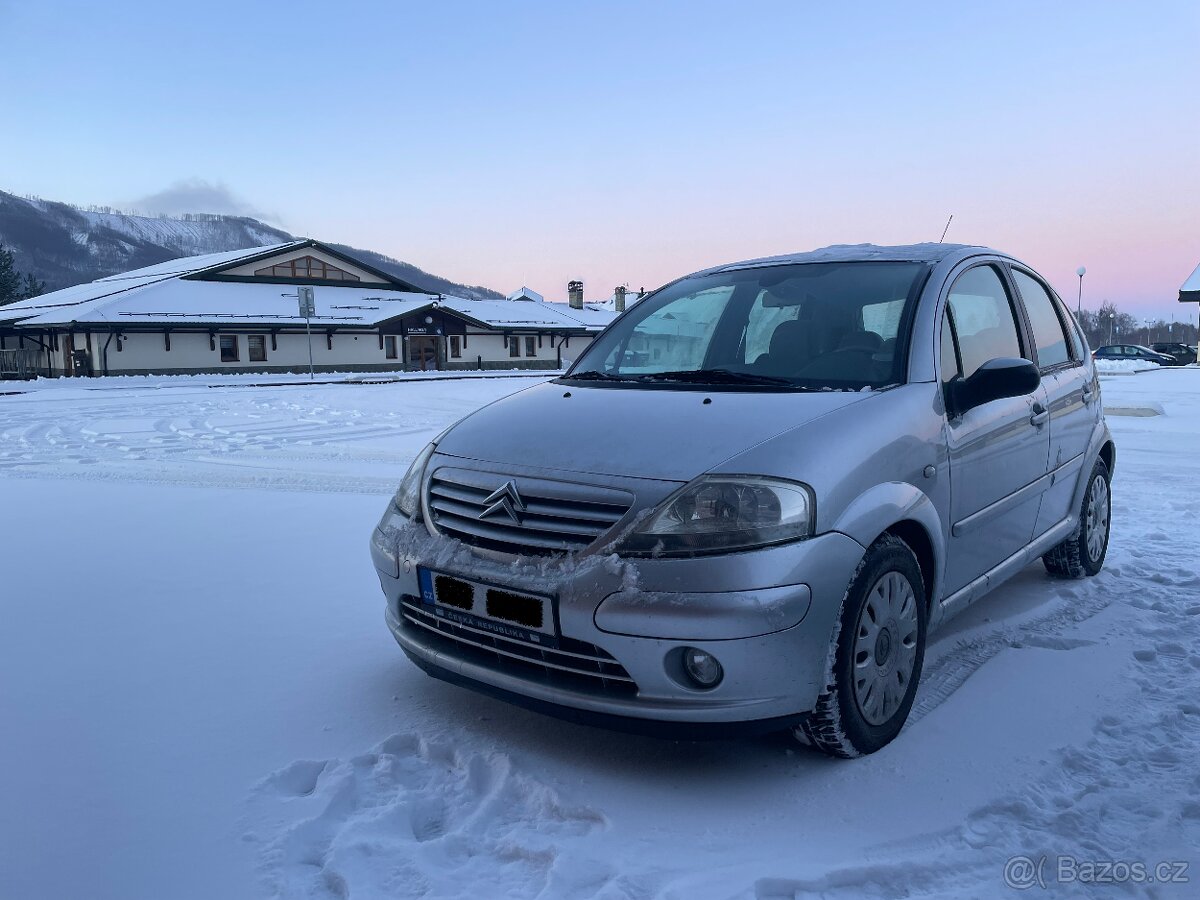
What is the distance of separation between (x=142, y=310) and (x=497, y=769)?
38.9m

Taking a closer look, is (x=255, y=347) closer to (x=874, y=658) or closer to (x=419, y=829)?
(x=419, y=829)

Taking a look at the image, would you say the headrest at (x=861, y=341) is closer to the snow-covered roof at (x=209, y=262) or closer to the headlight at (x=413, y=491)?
the headlight at (x=413, y=491)

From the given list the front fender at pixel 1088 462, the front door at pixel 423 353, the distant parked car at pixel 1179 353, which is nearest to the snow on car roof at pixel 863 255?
the front fender at pixel 1088 462

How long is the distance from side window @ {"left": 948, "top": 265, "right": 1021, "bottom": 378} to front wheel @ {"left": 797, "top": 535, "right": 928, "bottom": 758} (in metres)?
1.03

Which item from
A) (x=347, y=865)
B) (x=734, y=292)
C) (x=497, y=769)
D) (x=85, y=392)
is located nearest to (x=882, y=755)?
(x=497, y=769)

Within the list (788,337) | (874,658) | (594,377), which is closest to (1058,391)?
(788,337)

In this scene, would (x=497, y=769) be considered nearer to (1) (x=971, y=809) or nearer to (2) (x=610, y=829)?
(2) (x=610, y=829)

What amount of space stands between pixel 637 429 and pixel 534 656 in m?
0.80

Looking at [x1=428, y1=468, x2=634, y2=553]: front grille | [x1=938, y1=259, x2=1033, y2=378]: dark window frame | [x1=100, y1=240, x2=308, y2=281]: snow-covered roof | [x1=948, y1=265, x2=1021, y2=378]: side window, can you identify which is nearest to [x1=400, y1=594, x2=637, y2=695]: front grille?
[x1=428, y1=468, x2=634, y2=553]: front grille

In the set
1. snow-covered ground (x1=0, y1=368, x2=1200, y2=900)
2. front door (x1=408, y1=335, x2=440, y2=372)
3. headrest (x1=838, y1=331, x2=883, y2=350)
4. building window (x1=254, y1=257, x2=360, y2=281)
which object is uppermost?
building window (x1=254, y1=257, x2=360, y2=281)

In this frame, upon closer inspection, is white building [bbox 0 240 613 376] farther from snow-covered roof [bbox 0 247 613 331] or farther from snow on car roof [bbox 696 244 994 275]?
snow on car roof [bbox 696 244 994 275]

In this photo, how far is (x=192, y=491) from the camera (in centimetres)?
744

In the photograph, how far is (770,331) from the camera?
371 centimetres

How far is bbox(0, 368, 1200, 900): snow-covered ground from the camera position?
2209 millimetres
